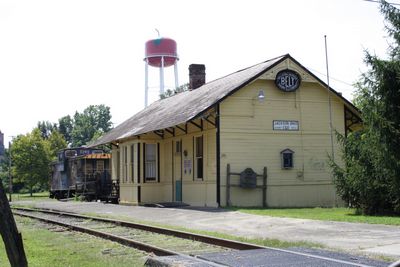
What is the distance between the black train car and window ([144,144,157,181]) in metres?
4.77

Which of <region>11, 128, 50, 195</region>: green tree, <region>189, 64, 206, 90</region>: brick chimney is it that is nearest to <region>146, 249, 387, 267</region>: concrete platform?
<region>189, 64, 206, 90</region>: brick chimney

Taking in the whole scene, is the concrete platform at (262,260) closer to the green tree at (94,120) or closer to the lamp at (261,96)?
the lamp at (261,96)

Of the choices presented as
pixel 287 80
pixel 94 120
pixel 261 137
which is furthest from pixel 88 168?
pixel 94 120

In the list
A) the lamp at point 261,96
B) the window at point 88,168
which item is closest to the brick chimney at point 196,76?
the lamp at point 261,96

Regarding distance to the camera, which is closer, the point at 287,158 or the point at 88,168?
the point at 287,158

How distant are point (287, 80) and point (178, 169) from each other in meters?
7.01

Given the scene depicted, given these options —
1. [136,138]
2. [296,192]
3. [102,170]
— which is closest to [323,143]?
[296,192]

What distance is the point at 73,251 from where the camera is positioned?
450 inches

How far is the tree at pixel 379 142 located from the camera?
16484 mm

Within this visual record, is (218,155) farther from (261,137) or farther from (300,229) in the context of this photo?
(300,229)

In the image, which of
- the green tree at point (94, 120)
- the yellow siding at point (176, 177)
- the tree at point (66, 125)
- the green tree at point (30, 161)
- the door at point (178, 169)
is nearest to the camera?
the yellow siding at point (176, 177)

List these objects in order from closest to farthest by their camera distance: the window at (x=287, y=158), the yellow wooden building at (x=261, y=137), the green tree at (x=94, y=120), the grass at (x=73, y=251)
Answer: the grass at (x=73, y=251) < the yellow wooden building at (x=261, y=137) < the window at (x=287, y=158) < the green tree at (x=94, y=120)

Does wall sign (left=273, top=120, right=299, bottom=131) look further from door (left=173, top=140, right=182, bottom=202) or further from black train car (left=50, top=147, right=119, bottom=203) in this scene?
black train car (left=50, top=147, right=119, bottom=203)

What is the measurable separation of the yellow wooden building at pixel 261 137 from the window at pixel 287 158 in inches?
1.8
